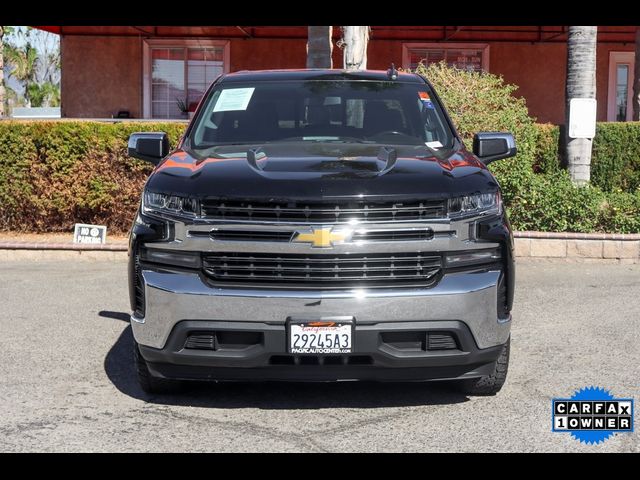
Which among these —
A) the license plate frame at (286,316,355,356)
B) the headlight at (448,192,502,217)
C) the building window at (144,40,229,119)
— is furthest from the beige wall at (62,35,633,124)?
the license plate frame at (286,316,355,356)

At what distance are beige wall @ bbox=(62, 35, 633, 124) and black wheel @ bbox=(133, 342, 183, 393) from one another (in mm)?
16511

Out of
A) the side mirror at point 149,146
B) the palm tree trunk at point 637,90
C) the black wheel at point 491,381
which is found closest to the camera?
the black wheel at point 491,381

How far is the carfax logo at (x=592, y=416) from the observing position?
5078 mm

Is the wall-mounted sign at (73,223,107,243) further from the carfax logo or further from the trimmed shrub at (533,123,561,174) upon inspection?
the carfax logo

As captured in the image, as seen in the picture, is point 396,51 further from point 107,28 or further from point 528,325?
point 528,325

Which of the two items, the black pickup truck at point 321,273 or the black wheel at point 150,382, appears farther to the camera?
the black wheel at point 150,382

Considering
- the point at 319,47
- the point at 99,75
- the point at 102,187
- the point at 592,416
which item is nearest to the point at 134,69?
the point at 99,75

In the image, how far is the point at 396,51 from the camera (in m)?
21.7

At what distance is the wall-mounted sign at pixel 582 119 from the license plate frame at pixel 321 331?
8479mm

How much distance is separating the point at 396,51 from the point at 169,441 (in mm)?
17699

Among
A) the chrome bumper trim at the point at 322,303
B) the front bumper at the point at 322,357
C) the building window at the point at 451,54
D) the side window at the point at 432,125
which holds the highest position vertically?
the building window at the point at 451,54

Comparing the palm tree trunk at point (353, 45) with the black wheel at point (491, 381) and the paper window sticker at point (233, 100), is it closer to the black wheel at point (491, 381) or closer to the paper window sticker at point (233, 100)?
the paper window sticker at point (233, 100)

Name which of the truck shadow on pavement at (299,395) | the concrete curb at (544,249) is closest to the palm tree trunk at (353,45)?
the concrete curb at (544,249)
